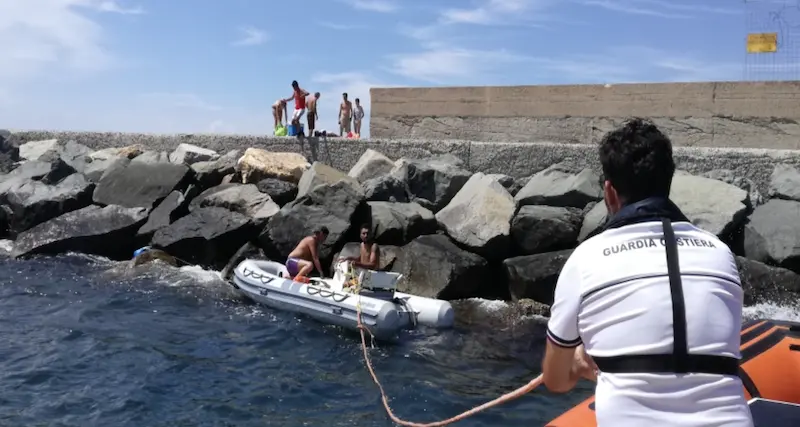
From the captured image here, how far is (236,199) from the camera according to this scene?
13.0 metres

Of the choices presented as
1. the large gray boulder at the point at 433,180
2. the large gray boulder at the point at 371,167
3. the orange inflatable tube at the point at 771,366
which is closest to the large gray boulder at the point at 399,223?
the large gray boulder at the point at 433,180

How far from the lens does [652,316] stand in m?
1.82

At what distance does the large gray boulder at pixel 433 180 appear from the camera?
12.7 m

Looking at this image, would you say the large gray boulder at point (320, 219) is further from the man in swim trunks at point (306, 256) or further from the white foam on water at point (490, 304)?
the white foam on water at point (490, 304)

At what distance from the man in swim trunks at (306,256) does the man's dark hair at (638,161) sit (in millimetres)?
8411

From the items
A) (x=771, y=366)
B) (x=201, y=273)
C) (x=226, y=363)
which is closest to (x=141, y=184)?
(x=201, y=273)

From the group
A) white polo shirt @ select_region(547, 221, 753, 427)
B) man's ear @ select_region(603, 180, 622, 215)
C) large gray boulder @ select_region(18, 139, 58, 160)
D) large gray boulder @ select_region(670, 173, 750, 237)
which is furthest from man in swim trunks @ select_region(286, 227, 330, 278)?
large gray boulder @ select_region(18, 139, 58, 160)

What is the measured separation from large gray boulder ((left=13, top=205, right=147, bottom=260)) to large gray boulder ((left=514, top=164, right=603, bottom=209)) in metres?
6.73

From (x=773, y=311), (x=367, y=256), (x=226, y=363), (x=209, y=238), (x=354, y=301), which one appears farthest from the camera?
(x=209, y=238)

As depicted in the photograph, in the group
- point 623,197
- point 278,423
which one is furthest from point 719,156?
point 623,197

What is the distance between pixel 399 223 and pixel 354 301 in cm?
270

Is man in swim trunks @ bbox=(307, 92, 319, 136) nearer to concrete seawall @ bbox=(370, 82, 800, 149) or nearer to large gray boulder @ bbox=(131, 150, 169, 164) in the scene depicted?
concrete seawall @ bbox=(370, 82, 800, 149)

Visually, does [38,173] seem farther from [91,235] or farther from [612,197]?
[612,197]

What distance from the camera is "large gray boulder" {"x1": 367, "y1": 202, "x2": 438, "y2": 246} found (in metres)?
11.4
